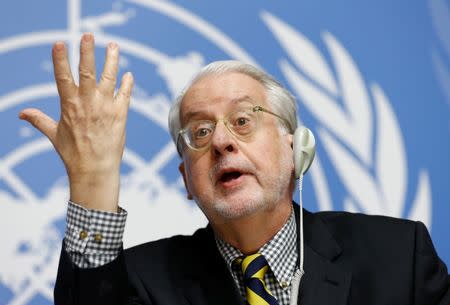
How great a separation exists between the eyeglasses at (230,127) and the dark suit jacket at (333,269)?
297 millimetres

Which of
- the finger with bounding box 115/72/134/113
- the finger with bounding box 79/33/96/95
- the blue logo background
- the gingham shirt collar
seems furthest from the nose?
the blue logo background

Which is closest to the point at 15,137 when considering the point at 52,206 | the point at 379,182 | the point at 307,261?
the point at 52,206

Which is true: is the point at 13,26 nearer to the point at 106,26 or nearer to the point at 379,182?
the point at 106,26

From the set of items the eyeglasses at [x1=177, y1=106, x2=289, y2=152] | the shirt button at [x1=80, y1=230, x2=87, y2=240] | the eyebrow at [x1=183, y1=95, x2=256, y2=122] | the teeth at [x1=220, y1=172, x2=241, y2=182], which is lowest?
the shirt button at [x1=80, y1=230, x2=87, y2=240]

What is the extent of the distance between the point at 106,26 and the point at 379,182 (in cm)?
125

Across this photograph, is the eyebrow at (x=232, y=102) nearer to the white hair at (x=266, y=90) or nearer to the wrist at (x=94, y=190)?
the white hair at (x=266, y=90)

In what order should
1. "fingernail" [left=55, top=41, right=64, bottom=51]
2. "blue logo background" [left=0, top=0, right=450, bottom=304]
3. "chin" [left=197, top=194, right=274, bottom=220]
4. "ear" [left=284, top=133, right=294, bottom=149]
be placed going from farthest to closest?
"blue logo background" [left=0, top=0, right=450, bottom=304]
"ear" [left=284, top=133, right=294, bottom=149]
"chin" [left=197, top=194, right=274, bottom=220]
"fingernail" [left=55, top=41, right=64, bottom=51]

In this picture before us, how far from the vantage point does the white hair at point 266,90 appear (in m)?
2.03

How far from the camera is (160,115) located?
2.50 m

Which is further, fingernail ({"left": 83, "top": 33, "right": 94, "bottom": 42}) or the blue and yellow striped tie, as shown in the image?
the blue and yellow striped tie

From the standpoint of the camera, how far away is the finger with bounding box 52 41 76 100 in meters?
1.45

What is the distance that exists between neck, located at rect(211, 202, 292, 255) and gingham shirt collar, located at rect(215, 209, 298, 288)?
0.02 meters

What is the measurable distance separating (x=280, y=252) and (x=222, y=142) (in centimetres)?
36

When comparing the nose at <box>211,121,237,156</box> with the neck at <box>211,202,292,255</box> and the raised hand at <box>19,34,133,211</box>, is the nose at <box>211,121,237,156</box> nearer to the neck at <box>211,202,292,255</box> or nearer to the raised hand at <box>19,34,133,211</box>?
the neck at <box>211,202,292,255</box>
